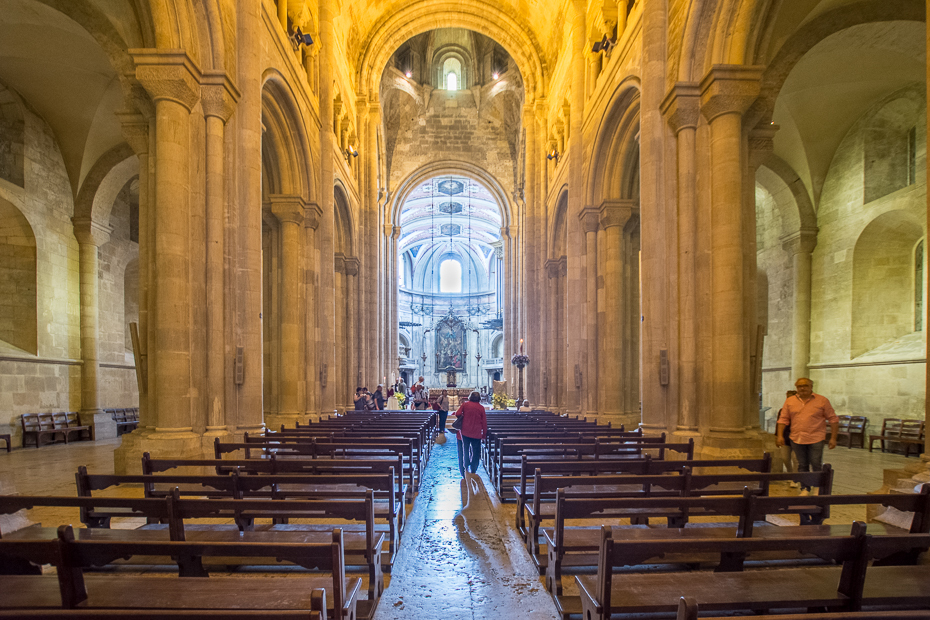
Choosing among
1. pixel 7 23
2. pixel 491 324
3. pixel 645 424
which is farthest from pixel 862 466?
pixel 491 324

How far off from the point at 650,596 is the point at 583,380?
42.2ft

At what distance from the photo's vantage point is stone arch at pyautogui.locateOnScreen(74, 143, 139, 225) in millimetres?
16297

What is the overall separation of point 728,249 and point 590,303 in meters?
6.93

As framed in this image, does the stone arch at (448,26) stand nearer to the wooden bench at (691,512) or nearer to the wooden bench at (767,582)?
the wooden bench at (691,512)

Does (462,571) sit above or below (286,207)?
below

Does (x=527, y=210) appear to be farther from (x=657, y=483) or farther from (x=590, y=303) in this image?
(x=657, y=483)

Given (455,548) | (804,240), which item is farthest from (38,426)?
(804,240)


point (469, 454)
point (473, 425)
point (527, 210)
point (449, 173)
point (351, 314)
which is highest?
point (449, 173)

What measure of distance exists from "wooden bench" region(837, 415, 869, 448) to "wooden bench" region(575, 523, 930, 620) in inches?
487

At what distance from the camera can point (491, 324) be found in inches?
1789

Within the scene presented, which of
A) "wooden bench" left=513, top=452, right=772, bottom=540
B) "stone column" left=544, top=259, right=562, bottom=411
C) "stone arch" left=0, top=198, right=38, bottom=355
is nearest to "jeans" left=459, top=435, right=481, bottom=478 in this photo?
"wooden bench" left=513, top=452, right=772, bottom=540

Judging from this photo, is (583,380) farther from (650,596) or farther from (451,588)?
(650,596)

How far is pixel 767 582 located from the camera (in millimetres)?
3174

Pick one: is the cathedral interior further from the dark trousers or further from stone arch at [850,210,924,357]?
the dark trousers
